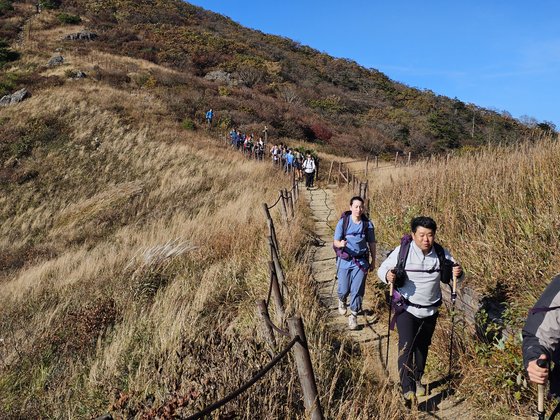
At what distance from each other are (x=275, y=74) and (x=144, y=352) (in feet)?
123

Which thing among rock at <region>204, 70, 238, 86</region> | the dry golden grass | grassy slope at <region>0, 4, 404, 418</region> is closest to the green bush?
rock at <region>204, 70, 238, 86</region>

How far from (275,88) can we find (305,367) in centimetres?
3593

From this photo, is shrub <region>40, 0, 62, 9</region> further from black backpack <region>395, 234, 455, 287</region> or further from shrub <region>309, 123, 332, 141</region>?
black backpack <region>395, 234, 455, 287</region>

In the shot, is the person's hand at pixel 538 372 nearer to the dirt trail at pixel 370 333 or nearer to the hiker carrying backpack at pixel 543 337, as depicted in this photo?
the hiker carrying backpack at pixel 543 337

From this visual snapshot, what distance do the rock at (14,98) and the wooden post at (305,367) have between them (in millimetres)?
26443

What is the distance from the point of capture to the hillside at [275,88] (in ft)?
93.9

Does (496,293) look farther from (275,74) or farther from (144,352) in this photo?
(275,74)

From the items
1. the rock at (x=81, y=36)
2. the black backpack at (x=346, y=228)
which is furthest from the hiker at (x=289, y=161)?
the rock at (x=81, y=36)

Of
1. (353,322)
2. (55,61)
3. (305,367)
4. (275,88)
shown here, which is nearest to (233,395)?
(305,367)

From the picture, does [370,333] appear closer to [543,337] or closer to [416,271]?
[416,271]

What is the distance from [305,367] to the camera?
2293 mm

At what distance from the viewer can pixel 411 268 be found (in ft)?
11.7

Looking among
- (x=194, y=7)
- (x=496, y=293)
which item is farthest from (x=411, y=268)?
(x=194, y=7)

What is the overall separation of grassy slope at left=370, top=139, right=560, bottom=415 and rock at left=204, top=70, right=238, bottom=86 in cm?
2990
